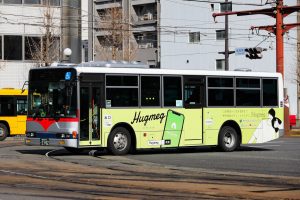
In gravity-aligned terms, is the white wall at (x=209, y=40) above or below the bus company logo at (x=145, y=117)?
above

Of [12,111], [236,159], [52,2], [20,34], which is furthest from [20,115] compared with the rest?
[236,159]

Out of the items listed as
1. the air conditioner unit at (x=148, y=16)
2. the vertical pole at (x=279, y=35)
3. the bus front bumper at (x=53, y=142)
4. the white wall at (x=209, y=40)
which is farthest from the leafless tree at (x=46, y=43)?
the air conditioner unit at (x=148, y=16)

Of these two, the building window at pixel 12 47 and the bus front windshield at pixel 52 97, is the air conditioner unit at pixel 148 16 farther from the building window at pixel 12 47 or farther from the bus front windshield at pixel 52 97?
the bus front windshield at pixel 52 97

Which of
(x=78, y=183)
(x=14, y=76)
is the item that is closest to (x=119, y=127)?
(x=78, y=183)

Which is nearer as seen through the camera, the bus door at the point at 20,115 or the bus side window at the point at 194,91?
the bus side window at the point at 194,91

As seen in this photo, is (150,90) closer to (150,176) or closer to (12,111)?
(150,176)

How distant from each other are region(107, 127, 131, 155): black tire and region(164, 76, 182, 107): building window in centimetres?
192

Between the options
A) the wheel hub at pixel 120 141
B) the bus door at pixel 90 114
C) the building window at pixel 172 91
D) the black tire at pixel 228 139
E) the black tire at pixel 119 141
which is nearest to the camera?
the bus door at pixel 90 114

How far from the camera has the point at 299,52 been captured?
67.9 metres

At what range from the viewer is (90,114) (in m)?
21.1

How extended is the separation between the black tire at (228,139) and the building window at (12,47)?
26131 mm

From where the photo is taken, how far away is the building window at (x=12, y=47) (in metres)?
46.7

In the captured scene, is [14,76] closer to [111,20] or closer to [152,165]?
[111,20]

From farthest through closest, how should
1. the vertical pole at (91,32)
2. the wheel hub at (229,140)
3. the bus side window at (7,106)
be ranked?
1. the vertical pole at (91,32)
2. the bus side window at (7,106)
3. the wheel hub at (229,140)
